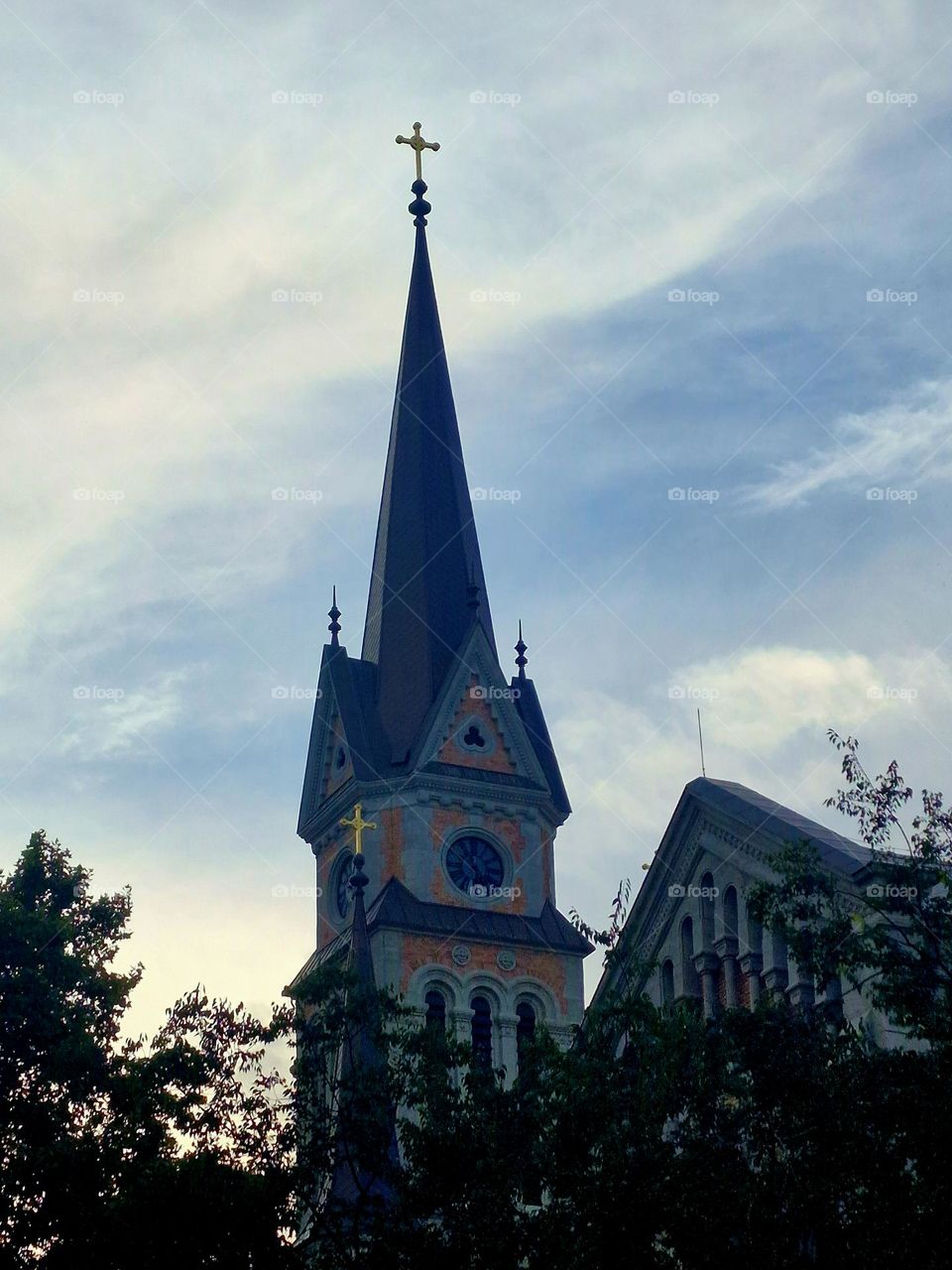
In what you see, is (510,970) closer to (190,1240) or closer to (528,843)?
(528,843)

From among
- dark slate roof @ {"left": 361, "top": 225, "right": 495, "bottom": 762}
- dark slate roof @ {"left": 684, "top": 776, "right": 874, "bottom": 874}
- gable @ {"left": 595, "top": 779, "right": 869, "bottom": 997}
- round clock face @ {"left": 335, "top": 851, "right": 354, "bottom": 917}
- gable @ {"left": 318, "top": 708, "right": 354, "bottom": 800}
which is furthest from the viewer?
dark slate roof @ {"left": 361, "top": 225, "right": 495, "bottom": 762}

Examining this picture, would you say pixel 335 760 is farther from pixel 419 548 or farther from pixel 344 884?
pixel 419 548

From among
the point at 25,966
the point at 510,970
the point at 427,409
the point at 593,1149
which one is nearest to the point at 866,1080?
the point at 593,1149

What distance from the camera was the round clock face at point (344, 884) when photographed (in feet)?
210

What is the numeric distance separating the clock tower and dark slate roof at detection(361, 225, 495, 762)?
0.07 metres

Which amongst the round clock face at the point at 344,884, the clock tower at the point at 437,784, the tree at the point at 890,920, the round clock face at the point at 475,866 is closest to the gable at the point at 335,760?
the clock tower at the point at 437,784

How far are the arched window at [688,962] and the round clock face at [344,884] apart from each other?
27.3 m

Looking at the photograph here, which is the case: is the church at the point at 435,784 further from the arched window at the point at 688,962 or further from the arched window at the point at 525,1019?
the arched window at the point at 688,962

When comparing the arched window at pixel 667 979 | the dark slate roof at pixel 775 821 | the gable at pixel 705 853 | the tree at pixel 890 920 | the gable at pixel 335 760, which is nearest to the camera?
the tree at pixel 890 920

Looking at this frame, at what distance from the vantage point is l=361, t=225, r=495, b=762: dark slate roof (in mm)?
65750

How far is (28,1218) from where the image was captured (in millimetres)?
39500

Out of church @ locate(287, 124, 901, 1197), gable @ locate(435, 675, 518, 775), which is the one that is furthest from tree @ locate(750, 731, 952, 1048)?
gable @ locate(435, 675, 518, 775)

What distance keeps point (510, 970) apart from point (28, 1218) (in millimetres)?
24281

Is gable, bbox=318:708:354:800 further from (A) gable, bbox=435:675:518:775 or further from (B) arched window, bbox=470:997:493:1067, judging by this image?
(B) arched window, bbox=470:997:493:1067
